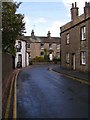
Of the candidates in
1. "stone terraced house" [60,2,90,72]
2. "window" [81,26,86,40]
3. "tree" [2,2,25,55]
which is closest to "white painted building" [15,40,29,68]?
"stone terraced house" [60,2,90,72]

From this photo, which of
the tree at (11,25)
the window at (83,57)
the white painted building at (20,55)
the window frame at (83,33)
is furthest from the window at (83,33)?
the white painted building at (20,55)

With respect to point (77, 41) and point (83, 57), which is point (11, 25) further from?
point (77, 41)

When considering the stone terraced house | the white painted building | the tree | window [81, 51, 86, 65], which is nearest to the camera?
the tree

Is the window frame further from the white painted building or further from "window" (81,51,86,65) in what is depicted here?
the white painted building

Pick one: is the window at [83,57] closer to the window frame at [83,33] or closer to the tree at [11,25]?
the window frame at [83,33]

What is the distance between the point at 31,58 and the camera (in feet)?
311

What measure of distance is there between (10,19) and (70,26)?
22538mm

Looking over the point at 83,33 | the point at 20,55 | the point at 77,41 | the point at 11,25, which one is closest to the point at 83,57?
the point at 83,33

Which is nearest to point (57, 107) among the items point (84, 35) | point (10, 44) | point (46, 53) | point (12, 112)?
point (12, 112)

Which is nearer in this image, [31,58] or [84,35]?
[84,35]

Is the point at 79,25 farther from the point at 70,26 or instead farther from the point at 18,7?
the point at 18,7

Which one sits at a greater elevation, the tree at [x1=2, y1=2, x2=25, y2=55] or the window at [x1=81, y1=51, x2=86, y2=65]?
the tree at [x1=2, y1=2, x2=25, y2=55]

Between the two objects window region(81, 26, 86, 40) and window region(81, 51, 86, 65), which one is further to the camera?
window region(81, 51, 86, 65)

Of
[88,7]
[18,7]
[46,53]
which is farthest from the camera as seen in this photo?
[46,53]
